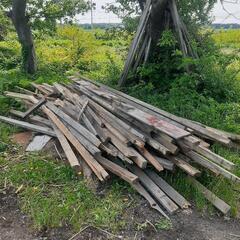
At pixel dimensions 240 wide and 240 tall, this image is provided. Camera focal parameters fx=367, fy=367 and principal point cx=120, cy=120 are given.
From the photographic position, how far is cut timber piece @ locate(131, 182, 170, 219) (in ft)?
12.7

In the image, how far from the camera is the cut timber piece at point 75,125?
4497 mm

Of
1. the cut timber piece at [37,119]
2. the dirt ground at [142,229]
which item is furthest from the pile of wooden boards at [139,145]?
the cut timber piece at [37,119]

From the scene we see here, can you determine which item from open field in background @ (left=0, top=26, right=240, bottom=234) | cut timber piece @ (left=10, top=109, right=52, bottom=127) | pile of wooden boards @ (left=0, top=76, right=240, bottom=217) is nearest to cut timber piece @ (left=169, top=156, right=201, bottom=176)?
pile of wooden boards @ (left=0, top=76, right=240, bottom=217)

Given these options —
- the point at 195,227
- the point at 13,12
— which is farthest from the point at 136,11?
the point at 195,227

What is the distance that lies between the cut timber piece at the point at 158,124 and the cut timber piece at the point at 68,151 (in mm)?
865

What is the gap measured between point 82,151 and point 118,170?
23.0 inches

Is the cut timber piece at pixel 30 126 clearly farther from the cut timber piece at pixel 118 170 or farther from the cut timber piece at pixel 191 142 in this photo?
the cut timber piece at pixel 191 142

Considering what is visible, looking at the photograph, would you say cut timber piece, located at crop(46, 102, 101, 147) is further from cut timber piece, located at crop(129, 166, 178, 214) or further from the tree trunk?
the tree trunk

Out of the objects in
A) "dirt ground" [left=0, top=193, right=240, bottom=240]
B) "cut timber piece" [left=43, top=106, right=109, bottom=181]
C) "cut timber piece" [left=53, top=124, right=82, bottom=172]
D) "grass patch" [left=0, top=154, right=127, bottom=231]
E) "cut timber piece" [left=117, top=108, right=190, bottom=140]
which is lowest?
"dirt ground" [left=0, top=193, right=240, bottom=240]

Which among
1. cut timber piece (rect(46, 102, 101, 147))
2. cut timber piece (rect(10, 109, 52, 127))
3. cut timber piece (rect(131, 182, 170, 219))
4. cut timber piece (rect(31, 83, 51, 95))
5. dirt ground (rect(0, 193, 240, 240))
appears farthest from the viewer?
cut timber piece (rect(31, 83, 51, 95))

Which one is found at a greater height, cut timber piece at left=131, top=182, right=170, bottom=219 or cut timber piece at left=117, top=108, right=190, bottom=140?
cut timber piece at left=117, top=108, right=190, bottom=140

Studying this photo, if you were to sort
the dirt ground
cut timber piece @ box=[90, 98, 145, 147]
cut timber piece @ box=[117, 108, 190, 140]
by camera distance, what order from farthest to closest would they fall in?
cut timber piece @ box=[90, 98, 145, 147] < cut timber piece @ box=[117, 108, 190, 140] < the dirt ground

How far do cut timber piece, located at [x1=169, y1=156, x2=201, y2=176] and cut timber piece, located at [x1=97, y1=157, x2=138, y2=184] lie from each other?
19.4 inches

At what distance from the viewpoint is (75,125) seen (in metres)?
5.00
